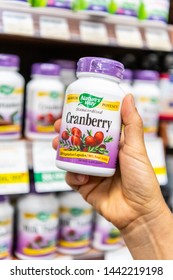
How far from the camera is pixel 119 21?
1.49 meters

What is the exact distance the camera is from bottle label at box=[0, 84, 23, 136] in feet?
4.33

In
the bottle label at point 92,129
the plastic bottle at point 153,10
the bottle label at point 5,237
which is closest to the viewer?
the bottle label at point 92,129

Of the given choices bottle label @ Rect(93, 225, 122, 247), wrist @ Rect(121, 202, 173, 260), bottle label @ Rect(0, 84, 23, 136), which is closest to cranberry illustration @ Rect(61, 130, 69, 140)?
wrist @ Rect(121, 202, 173, 260)

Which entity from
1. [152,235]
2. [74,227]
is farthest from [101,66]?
[74,227]

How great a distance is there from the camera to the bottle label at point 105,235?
5.26 ft

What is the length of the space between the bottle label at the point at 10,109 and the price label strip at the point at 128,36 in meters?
0.40

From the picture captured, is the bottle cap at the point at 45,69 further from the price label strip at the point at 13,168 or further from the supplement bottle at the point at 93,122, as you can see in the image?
the supplement bottle at the point at 93,122

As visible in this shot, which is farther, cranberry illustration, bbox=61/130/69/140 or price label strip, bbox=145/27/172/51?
price label strip, bbox=145/27/172/51

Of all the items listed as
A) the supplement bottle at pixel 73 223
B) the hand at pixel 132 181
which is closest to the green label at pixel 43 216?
the supplement bottle at pixel 73 223

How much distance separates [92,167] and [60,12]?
2.21 feet

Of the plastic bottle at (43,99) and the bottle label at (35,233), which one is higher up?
the plastic bottle at (43,99)

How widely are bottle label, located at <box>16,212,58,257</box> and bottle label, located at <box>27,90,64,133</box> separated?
0.30 m

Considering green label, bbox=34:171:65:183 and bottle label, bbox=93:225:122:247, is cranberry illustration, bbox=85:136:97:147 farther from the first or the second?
bottle label, bbox=93:225:122:247
